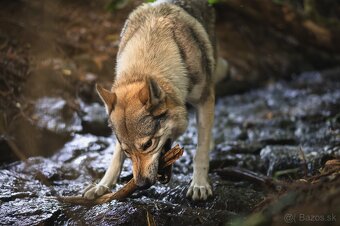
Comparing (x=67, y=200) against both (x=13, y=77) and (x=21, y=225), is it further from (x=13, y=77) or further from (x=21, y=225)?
(x=13, y=77)

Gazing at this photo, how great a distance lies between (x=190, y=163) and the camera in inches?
232

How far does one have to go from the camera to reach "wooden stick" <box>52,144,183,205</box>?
4188 mm

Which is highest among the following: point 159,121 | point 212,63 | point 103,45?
point 103,45

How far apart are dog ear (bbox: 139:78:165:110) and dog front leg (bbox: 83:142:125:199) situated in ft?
3.47

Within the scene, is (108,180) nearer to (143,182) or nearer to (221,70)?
(143,182)

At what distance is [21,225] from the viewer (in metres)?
3.86

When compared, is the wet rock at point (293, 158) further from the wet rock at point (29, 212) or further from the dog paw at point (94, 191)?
the wet rock at point (29, 212)

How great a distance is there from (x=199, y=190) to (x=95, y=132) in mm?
2572

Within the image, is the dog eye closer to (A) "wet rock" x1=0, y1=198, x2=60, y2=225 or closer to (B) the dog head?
(B) the dog head

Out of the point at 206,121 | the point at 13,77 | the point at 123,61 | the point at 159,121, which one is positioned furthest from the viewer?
the point at 13,77

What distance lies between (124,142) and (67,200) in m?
0.86

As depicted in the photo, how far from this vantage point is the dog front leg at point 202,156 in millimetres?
4652

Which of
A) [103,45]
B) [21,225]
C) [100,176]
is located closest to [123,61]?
[100,176]

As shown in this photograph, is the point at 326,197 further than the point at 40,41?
No
